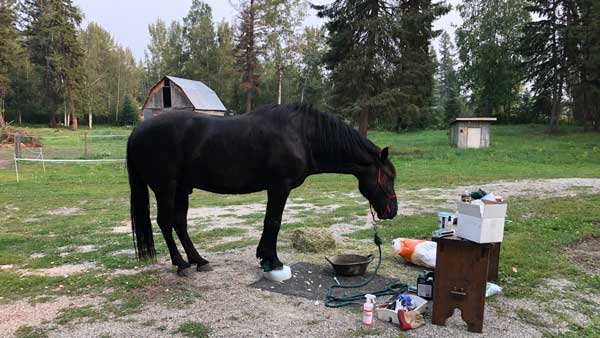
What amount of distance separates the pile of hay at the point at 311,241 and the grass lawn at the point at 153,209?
27.4 inches

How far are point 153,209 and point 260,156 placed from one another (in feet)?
16.9

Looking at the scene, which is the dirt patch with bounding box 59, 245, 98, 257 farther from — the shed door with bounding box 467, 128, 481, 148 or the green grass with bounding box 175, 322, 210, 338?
the shed door with bounding box 467, 128, 481, 148

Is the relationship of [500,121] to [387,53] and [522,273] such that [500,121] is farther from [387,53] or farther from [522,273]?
[522,273]

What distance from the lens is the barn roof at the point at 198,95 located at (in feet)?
91.5

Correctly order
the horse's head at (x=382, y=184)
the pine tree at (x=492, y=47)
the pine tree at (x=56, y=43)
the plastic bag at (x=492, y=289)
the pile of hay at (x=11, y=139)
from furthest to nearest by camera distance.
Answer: the pine tree at (x=56, y=43), the pine tree at (x=492, y=47), the pile of hay at (x=11, y=139), the horse's head at (x=382, y=184), the plastic bag at (x=492, y=289)

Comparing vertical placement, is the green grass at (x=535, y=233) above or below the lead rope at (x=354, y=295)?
above

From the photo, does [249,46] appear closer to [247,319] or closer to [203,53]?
[203,53]

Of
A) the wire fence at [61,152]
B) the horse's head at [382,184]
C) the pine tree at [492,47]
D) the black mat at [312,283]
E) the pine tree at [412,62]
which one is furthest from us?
the pine tree at [492,47]

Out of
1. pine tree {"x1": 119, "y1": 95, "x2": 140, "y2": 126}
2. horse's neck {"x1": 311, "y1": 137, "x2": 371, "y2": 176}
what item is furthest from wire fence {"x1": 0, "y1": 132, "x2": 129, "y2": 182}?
pine tree {"x1": 119, "y1": 95, "x2": 140, "y2": 126}

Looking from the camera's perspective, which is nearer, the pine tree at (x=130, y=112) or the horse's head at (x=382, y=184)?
the horse's head at (x=382, y=184)

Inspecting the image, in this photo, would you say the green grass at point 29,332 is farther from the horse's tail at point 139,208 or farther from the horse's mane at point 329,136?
the horse's mane at point 329,136

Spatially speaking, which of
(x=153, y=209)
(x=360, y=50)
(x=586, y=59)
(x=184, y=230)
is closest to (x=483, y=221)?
(x=184, y=230)

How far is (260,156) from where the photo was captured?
420cm

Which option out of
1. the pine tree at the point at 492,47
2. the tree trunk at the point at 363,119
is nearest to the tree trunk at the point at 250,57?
the tree trunk at the point at 363,119
